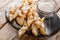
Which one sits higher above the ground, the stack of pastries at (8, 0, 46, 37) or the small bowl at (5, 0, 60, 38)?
the stack of pastries at (8, 0, 46, 37)

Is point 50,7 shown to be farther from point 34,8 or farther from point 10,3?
point 10,3

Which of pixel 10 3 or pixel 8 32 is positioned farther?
pixel 10 3

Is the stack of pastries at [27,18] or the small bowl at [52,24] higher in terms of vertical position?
the stack of pastries at [27,18]

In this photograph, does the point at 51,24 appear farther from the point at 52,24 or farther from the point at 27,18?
the point at 27,18

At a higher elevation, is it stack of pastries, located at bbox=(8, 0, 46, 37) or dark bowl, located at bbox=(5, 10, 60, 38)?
stack of pastries, located at bbox=(8, 0, 46, 37)

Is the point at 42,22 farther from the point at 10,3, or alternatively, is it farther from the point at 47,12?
the point at 10,3

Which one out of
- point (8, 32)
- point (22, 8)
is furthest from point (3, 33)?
point (22, 8)

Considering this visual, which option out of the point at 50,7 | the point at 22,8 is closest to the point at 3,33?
the point at 22,8

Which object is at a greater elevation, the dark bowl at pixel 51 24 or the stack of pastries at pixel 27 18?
the stack of pastries at pixel 27 18

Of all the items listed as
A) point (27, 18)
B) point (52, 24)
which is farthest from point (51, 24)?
point (27, 18)
